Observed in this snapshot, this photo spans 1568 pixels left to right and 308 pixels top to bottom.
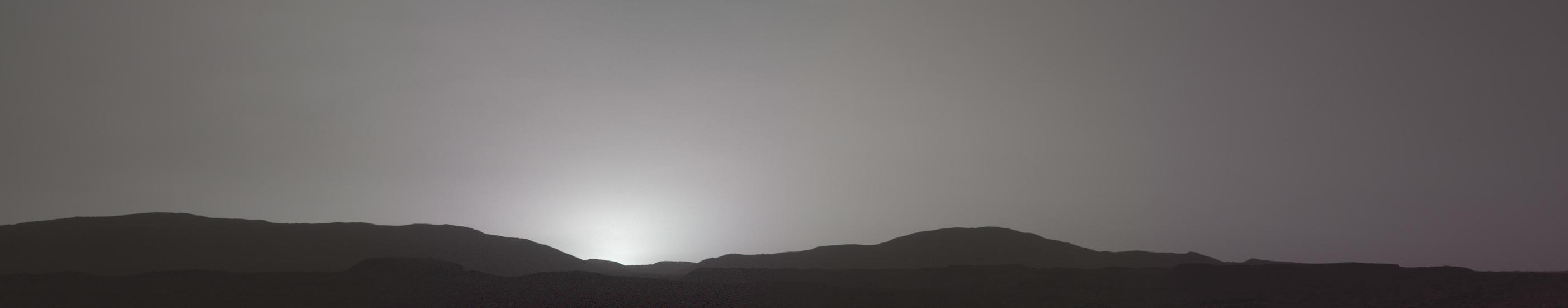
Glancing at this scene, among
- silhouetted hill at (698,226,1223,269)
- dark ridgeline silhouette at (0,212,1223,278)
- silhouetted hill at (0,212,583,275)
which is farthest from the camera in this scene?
silhouetted hill at (698,226,1223,269)

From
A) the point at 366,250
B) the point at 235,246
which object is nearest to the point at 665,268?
the point at 366,250

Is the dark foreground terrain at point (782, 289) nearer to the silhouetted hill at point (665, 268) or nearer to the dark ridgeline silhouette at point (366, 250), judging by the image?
the dark ridgeline silhouette at point (366, 250)

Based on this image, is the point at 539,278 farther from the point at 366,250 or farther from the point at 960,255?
the point at 960,255

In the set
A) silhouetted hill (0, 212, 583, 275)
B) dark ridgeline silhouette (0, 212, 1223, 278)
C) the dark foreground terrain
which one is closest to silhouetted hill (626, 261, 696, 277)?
dark ridgeline silhouette (0, 212, 1223, 278)

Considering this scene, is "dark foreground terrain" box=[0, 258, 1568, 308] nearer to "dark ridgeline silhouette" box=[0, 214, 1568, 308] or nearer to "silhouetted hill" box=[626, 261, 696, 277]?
"dark ridgeline silhouette" box=[0, 214, 1568, 308]

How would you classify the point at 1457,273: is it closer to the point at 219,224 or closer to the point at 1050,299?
the point at 1050,299

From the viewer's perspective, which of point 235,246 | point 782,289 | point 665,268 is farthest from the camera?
point 665,268

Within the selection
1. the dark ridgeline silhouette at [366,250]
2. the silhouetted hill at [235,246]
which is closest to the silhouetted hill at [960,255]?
the dark ridgeline silhouette at [366,250]
